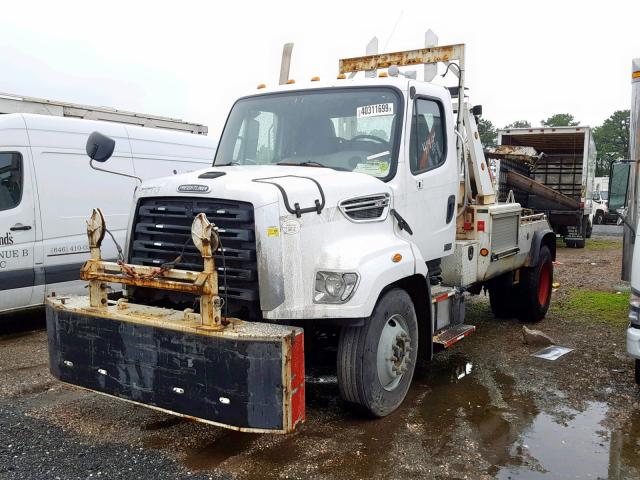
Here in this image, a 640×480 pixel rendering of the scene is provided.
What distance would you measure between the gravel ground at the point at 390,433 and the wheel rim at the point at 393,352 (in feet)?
1.16

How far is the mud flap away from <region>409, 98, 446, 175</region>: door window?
2.08 metres

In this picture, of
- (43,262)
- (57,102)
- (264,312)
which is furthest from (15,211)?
(264,312)

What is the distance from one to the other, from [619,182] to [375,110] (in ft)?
8.75

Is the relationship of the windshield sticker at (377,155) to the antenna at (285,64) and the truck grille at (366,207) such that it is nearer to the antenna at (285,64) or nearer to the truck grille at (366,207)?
the truck grille at (366,207)

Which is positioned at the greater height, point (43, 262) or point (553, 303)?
point (43, 262)

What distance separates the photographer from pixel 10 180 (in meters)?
6.77

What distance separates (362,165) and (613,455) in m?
2.72

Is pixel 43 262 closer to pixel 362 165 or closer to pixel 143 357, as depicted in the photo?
pixel 143 357

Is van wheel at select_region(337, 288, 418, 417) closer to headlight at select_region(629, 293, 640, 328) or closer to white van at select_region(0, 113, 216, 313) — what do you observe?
headlight at select_region(629, 293, 640, 328)

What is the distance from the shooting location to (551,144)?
17391mm

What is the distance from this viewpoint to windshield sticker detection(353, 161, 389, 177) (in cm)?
448

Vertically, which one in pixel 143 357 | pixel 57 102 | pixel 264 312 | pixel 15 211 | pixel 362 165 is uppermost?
pixel 57 102

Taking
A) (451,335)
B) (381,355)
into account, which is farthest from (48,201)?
(451,335)

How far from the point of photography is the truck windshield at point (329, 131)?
4.52 m
